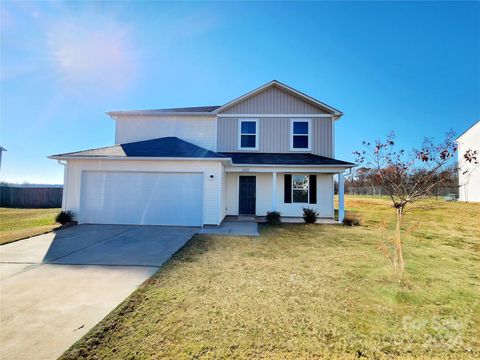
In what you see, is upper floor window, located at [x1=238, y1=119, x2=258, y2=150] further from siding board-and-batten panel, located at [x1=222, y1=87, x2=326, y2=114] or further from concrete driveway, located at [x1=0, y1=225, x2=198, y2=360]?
concrete driveway, located at [x1=0, y1=225, x2=198, y2=360]

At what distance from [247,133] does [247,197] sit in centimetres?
368

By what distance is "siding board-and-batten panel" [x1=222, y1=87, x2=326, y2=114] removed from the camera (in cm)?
1258

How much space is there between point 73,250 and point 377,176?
330 inches

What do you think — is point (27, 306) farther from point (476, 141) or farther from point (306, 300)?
point (476, 141)

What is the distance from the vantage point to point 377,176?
236 inches

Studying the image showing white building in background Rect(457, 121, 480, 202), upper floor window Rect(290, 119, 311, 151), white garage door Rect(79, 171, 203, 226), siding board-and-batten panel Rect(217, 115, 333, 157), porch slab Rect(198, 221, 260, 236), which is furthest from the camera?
white building in background Rect(457, 121, 480, 202)

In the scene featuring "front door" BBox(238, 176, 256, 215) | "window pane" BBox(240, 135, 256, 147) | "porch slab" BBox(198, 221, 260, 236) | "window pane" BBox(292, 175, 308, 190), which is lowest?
"porch slab" BBox(198, 221, 260, 236)

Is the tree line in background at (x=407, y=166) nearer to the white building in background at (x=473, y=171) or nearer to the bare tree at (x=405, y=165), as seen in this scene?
the bare tree at (x=405, y=165)

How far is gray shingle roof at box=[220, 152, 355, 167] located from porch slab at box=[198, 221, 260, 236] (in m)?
2.92

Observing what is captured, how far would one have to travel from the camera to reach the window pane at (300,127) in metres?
12.6

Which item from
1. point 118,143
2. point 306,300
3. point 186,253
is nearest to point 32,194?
point 118,143

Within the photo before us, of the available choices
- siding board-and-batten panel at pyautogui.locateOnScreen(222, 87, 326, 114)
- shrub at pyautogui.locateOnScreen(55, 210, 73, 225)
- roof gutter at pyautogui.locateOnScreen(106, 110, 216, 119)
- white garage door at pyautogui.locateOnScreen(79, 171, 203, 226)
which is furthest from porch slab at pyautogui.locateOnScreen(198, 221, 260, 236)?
siding board-and-batten panel at pyautogui.locateOnScreen(222, 87, 326, 114)

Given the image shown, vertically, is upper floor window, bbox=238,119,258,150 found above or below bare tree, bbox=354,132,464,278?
above

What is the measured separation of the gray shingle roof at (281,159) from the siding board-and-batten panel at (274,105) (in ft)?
8.17
